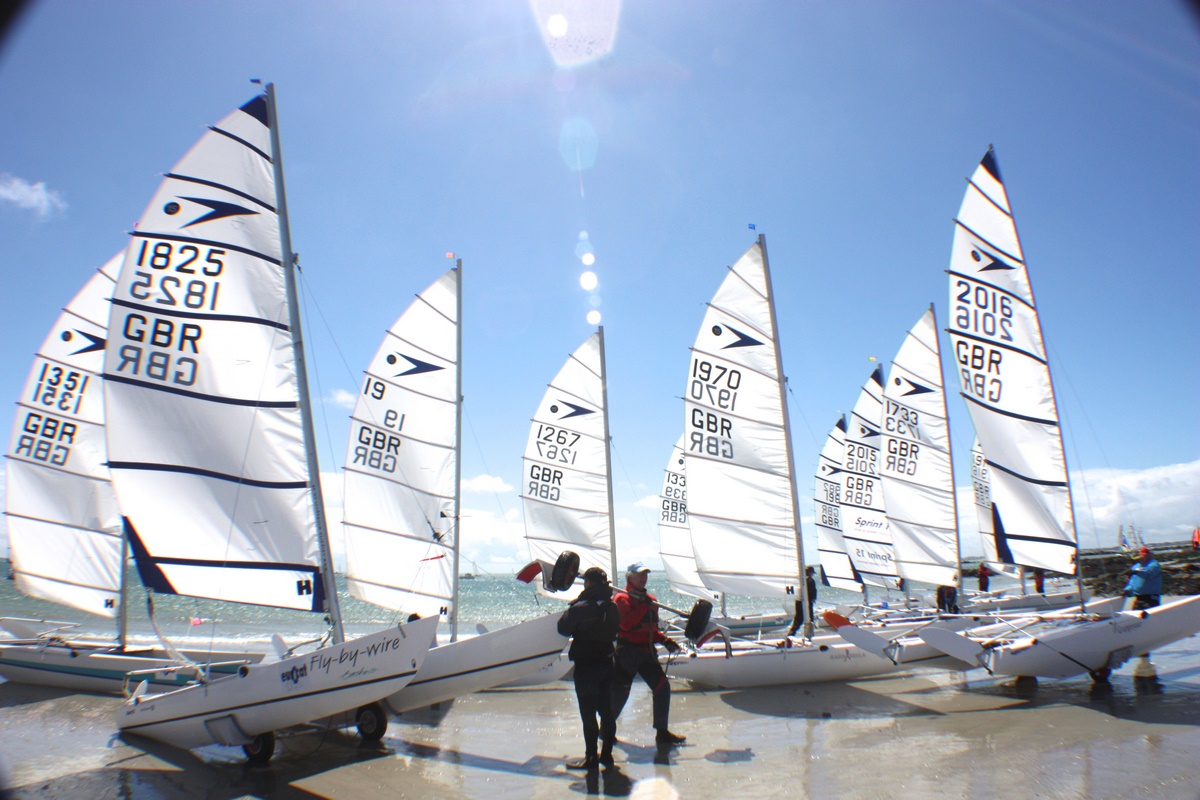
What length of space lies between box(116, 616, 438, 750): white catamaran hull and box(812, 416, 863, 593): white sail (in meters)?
18.3

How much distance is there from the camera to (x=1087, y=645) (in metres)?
7.55

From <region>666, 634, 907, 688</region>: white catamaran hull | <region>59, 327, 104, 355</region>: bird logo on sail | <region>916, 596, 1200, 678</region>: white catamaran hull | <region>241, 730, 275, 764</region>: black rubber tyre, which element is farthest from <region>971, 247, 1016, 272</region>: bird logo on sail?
<region>59, 327, 104, 355</region>: bird logo on sail

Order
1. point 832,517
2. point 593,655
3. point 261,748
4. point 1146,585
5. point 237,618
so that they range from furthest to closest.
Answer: point 237,618
point 832,517
point 1146,585
point 261,748
point 593,655

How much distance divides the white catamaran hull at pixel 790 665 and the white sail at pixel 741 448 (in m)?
→ 1.50

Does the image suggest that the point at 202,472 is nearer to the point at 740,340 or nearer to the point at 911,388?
the point at 740,340

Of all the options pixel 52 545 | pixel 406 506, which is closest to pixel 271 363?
pixel 406 506

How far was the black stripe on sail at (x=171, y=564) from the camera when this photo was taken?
6.31 m

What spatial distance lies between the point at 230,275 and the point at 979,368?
32.4ft

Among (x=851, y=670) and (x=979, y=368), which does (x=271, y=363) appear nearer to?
(x=851, y=670)

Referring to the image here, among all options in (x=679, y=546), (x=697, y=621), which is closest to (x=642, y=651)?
(x=697, y=621)

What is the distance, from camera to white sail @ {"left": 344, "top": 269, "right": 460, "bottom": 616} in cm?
1200

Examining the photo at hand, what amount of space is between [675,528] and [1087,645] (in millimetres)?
14305

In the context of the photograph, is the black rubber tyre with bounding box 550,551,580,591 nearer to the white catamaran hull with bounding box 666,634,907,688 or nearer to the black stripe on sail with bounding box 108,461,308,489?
the black stripe on sail with bounding box 108,461,308,489

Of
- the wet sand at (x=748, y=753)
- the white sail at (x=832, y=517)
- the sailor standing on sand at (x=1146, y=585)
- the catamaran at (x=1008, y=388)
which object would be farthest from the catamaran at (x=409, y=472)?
the white sail at (x=832, y=517)
